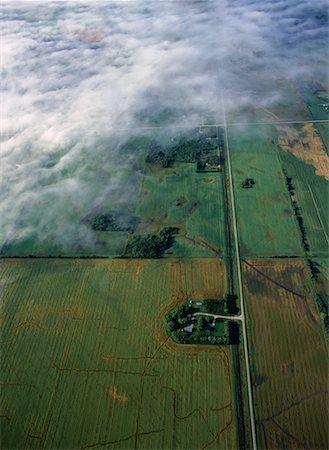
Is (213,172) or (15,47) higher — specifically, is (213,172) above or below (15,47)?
below

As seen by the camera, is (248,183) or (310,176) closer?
(248,183)

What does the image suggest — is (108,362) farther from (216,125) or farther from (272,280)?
(216,125)

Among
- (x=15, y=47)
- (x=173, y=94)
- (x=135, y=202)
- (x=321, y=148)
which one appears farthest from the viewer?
(x=15, y=47)

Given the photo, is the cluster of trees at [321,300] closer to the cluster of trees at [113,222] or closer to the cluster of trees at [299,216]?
the cluster of trees at [299,216]

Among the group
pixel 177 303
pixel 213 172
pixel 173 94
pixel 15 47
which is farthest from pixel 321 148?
pixel 15 47

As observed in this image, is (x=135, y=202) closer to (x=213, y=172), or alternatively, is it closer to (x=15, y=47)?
(x=213, y=172)

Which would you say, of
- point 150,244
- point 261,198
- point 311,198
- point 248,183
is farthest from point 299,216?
point 150,244

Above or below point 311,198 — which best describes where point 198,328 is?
below

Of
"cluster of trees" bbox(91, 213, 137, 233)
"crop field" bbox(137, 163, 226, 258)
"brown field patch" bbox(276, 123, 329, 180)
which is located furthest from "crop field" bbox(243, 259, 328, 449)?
"brown field patch" bbox(276, 123, 329, 180)
